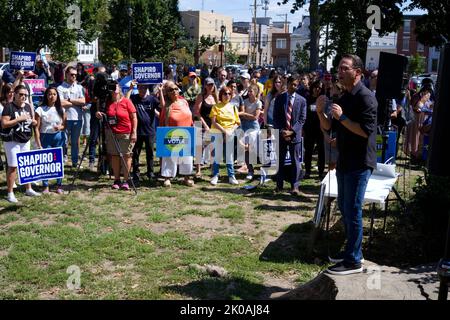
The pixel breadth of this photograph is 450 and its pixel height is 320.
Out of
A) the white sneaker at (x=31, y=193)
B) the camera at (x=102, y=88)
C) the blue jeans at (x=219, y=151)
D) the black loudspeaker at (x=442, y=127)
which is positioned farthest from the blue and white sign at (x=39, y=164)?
the black loudspeaker at (x=442, y=127)

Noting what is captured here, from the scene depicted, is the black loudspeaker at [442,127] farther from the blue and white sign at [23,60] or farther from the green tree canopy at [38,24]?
the green tree canopy at [38,24]

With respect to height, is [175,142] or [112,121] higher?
[112,121]

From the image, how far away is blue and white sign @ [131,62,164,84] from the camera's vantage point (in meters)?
10.6

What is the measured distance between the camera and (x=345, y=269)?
5.07 m

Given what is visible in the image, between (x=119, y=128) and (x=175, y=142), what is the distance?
3.59 ft

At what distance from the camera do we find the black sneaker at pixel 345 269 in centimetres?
500

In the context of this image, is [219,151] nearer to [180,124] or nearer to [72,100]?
[180,124]

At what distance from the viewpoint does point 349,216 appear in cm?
518

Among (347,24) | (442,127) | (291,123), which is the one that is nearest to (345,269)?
(442,127)

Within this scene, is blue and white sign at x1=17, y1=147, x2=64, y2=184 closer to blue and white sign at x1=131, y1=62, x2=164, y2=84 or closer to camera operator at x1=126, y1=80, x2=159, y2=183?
camera operator at x1=126, y1=80, x2=159, y2=183

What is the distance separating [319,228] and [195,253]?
153 cm

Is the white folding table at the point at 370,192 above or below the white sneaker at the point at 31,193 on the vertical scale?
above

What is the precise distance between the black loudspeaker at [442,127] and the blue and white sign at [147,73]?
231 inches

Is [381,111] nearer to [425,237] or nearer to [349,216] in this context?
[425,237]
